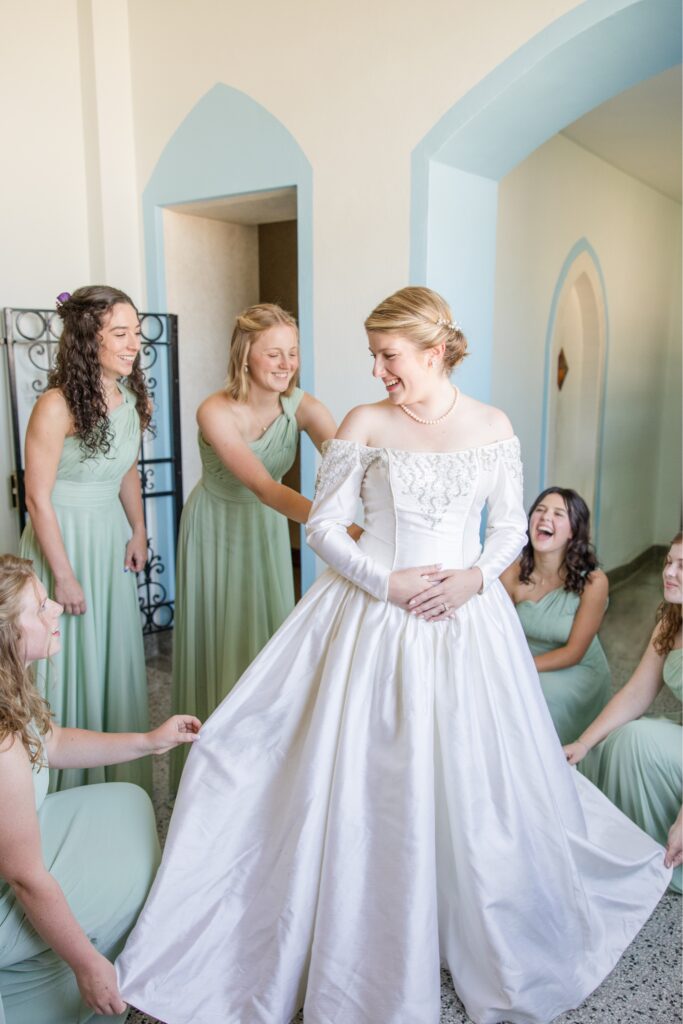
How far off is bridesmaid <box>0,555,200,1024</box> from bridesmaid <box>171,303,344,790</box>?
82cm

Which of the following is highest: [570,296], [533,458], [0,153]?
[0,153]

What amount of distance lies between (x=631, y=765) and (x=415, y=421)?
A: 1323mm

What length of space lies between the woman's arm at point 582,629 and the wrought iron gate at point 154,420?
2.32 metres

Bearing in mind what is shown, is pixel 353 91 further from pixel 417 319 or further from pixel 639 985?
pixel 639 985

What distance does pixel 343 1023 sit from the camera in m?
1.86

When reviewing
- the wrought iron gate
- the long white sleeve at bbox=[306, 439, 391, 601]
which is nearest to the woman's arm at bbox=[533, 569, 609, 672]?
the long white sleeve at bbox=[306, 439, 391, 601]

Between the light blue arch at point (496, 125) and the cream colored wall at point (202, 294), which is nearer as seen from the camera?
the light blue arch at point (496, 125)

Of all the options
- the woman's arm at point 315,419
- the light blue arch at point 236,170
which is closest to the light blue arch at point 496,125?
the light blue arch at point 236,170

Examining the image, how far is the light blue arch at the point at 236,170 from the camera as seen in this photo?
381cm

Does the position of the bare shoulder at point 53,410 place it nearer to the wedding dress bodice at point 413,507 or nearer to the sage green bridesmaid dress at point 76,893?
the wedding dress bodice at point 413,507

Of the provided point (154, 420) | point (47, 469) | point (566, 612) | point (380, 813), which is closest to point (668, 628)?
point (566, 612)

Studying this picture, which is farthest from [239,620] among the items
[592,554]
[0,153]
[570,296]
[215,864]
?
[570,296]

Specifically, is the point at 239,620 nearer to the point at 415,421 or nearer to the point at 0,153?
the point at 415,421

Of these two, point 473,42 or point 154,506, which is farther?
point 154,506
